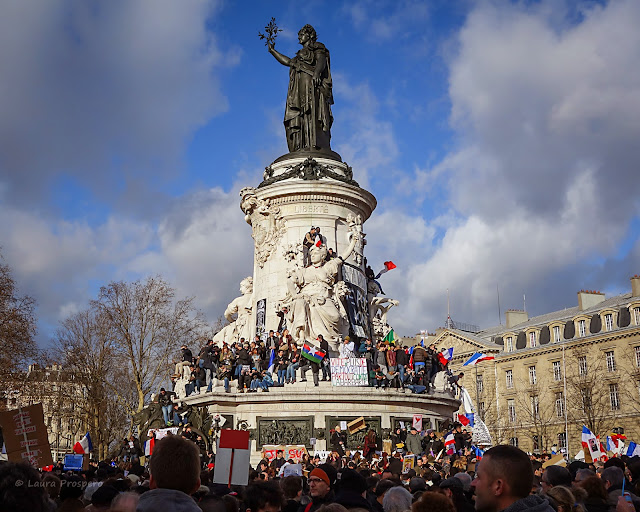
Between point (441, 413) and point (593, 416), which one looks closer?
point (441, 413)

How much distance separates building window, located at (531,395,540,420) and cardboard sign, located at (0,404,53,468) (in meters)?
56.8

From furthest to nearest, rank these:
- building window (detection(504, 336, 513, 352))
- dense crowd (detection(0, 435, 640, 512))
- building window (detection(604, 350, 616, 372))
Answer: building window (detection(504, 336, 513, 352)), building window (detection(604, 350, 616, 372)), dense crowd (detection(0, 435, 640, 512))

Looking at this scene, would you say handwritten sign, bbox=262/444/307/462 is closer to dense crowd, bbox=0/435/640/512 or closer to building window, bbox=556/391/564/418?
dense crowd, bbox=0/435/640/512

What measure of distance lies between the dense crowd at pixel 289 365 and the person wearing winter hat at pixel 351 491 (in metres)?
17.8

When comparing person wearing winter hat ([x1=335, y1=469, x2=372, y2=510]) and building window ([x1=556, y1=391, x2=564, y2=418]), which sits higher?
building window ([x1=556, y1=391, x2=564, y2=418])

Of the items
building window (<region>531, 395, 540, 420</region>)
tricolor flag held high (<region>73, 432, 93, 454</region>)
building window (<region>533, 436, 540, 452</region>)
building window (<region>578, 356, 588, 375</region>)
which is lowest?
tricolor flag held high (<region>73, 432, 93, 454</region>)

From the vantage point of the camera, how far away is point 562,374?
6097cm

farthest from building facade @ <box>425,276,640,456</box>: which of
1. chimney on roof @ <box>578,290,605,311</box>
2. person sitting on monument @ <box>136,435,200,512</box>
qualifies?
person sitting on monument @ <box>136,435,200,512</box>

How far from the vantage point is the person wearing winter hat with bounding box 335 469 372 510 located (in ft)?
19.4

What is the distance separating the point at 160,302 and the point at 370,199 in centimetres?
1785

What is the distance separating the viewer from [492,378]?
222 feet

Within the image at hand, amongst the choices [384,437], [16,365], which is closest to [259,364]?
[384,437]

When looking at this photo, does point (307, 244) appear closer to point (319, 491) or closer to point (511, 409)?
point (319, 491)

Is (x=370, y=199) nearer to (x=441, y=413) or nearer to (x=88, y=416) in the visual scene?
(x=441, y=413)
